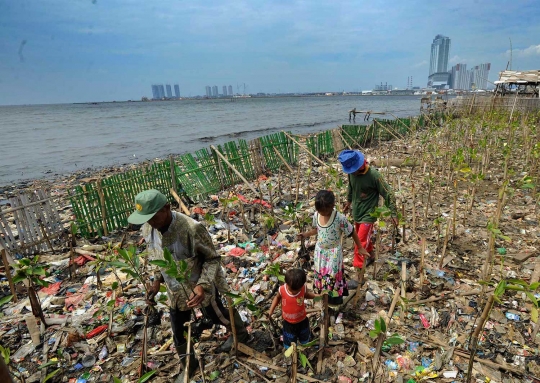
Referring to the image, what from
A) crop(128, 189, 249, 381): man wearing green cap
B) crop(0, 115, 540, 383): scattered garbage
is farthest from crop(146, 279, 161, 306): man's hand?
crop(0, 115, 540, 383): scattered garbage

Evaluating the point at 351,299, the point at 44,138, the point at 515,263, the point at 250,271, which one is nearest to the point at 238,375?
the point at 351,299

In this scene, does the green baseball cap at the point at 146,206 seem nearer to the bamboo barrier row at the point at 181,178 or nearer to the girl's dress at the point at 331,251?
the girl's dress at the point at 331,251

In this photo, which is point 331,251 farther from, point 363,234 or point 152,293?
point 152,293

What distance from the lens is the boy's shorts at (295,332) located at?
305 centimetres

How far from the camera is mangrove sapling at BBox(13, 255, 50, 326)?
8.77ft

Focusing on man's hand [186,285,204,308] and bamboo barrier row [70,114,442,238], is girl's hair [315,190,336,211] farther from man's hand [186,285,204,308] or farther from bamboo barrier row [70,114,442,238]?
bamboo barrier row [70,114,442,238]

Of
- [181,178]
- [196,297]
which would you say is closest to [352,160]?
[196,297]

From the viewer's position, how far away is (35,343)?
145 inches

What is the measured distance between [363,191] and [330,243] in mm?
1137

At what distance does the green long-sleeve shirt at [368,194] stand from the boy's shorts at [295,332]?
1.68m

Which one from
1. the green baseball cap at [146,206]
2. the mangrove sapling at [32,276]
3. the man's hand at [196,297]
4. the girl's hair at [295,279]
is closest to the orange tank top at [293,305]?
the girl's hair at [295,279]

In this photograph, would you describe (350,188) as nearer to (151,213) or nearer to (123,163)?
(151,213)

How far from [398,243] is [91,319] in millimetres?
4844

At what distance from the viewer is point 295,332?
10.1 feet
